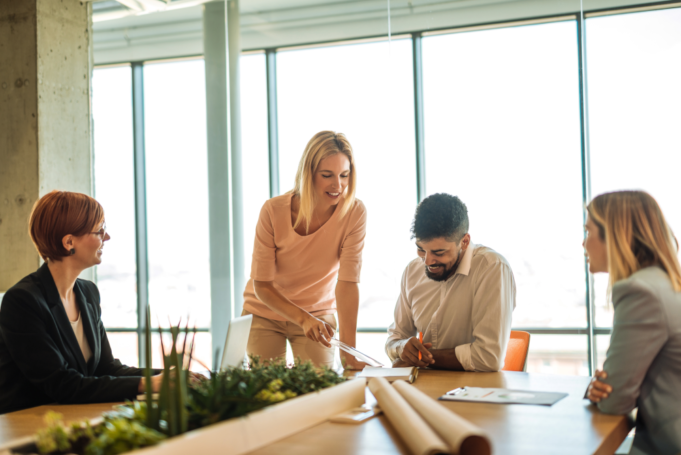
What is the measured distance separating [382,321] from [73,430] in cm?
353

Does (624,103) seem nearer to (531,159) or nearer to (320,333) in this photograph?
(531,159)

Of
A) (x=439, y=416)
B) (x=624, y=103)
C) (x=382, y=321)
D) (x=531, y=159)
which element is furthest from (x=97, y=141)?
(x=439, y=416)

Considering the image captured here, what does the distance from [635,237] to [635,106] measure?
2.60 meters

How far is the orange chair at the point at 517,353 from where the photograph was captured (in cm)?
249

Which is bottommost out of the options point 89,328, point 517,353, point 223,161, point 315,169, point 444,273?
point 517,353

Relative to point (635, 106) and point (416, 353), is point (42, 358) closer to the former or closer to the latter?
point (416, 353)

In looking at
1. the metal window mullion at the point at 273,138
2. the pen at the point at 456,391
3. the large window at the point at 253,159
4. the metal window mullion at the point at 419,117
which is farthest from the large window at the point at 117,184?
the pen at the point at 456,391

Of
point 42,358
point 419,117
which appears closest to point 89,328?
point 42,358

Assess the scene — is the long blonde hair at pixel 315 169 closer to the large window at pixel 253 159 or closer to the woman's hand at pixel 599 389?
the woman's hand at pixel 599 389

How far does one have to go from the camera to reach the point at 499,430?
141cm

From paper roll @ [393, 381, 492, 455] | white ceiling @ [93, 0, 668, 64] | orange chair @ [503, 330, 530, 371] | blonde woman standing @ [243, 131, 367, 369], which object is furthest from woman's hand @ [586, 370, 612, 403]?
white ceiling @ [93, 0, 668, 64]

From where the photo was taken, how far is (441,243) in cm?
241

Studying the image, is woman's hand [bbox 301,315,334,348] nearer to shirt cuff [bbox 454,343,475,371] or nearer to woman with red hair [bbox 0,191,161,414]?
shirt cuff [bbox 454,343,475,371]

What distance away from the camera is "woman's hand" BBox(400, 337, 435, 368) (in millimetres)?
2225
